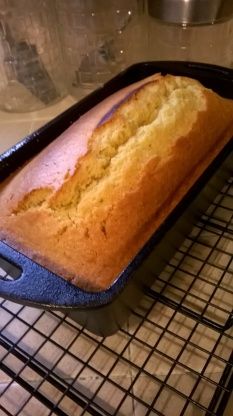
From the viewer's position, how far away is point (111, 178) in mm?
660

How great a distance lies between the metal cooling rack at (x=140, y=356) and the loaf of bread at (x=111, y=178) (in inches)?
3.8

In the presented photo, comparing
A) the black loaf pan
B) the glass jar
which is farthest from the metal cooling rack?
the glass jar

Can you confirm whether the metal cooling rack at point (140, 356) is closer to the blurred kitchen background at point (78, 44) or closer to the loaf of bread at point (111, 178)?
the loaf of bread at point (111, 178)

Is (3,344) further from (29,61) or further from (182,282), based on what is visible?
(29,61)

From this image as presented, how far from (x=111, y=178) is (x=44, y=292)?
0.80 ft

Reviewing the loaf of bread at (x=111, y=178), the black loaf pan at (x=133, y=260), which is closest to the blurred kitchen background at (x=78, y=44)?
the black loaf pan at (x=133, y=260)

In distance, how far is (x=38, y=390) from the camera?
1.92 ft

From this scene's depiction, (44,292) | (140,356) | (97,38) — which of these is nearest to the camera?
(44,292)

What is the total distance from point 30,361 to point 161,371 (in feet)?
0.62

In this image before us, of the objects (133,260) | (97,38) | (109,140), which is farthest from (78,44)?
(133,260)

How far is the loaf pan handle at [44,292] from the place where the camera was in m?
0.47

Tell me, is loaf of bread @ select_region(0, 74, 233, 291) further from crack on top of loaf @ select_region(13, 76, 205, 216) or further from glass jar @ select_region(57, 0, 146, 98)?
glass jar @ select_region(57, 0, 146, 98)

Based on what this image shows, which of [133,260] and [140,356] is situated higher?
[133,260]

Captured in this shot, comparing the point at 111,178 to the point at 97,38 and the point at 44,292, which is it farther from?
the point at 97,38
